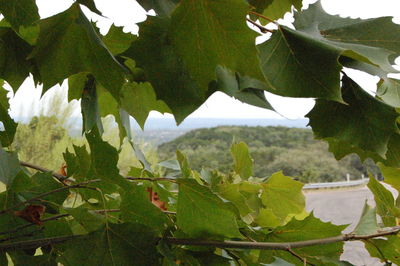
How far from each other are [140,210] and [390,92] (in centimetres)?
13

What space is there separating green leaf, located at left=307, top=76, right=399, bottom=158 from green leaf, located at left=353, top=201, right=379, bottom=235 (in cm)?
6

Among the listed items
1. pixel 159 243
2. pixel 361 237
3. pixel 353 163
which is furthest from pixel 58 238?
pixel 353 163

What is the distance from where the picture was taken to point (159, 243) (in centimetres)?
22

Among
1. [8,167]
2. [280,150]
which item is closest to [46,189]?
[8,167]

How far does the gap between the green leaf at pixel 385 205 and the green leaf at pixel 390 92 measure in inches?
4.5

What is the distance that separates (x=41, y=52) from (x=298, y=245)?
0.15m

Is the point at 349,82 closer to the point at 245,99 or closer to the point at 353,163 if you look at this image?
the point at 245,99

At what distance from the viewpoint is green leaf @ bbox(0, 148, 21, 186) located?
0.81ft

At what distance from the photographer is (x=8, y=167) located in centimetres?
25

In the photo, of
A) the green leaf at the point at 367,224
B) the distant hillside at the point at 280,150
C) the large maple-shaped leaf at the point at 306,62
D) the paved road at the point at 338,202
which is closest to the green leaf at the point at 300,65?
the large maple-shaped leaf at the point at 306,62

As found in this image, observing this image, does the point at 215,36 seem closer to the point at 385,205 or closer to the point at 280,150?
the point at 385,205

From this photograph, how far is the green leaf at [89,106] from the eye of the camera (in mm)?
276

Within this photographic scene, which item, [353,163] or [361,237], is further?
[353,163]

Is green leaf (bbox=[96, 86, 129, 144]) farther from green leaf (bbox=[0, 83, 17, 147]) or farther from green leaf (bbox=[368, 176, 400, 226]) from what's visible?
green leaf (bbox=[368, 176, 400, 226])
